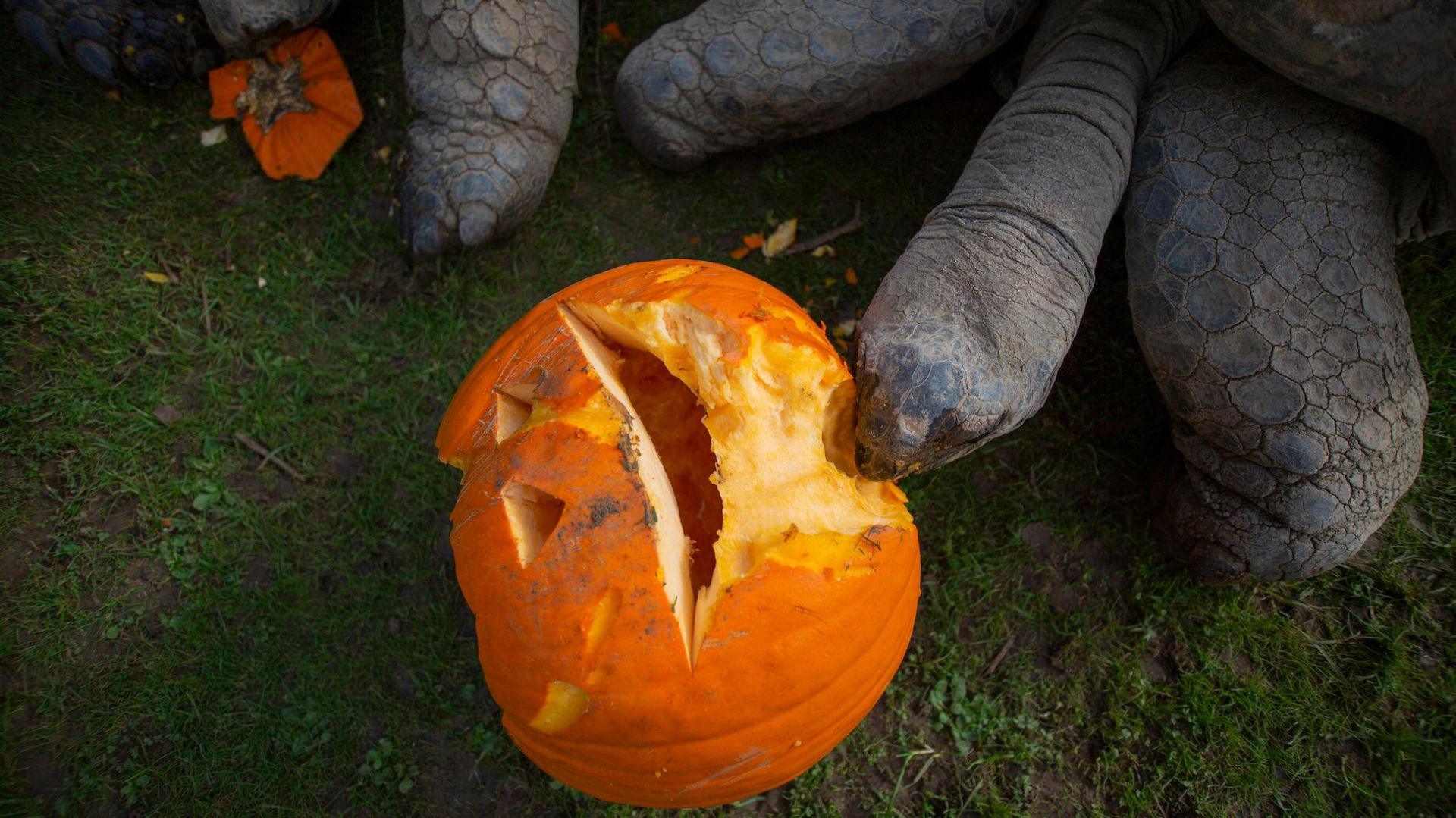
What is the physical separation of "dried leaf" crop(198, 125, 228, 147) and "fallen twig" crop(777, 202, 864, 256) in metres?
2.06

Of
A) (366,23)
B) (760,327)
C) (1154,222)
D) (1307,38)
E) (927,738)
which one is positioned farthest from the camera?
(366,23)

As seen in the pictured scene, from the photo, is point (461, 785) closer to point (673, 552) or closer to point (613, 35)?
point (673, 552)

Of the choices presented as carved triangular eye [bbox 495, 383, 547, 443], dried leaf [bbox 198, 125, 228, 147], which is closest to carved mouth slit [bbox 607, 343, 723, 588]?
carved triangular eye [bbox 495, 383, 547, 443]

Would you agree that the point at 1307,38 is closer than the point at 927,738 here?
Yes

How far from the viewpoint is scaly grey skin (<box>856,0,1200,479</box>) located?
71.7 inches

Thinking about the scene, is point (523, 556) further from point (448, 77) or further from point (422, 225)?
point (448, 77)

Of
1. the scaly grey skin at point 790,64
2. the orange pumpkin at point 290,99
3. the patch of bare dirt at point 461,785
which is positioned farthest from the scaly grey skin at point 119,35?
the patch of bare dirt at point 461,785

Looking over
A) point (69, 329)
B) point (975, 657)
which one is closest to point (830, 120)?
point (975, 657)

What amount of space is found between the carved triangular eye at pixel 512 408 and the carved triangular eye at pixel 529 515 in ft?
0.51

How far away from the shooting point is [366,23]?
10.2 feet

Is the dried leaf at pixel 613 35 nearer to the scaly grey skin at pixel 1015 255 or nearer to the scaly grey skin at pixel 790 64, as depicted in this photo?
the scaly grey skin at pixel 790 64

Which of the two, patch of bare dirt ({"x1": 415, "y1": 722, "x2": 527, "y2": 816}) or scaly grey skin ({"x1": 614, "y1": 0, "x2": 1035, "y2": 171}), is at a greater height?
scaly grey skin ({"x1": 614, "y1": 0, "x2": 1035, "y2": 171})

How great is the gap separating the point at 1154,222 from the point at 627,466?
63.9 inches

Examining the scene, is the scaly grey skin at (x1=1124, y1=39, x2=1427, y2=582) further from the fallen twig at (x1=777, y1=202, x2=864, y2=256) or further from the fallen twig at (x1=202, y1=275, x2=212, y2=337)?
the fallen twig at (x1=202, y1=275, x2=212, y2=337)
